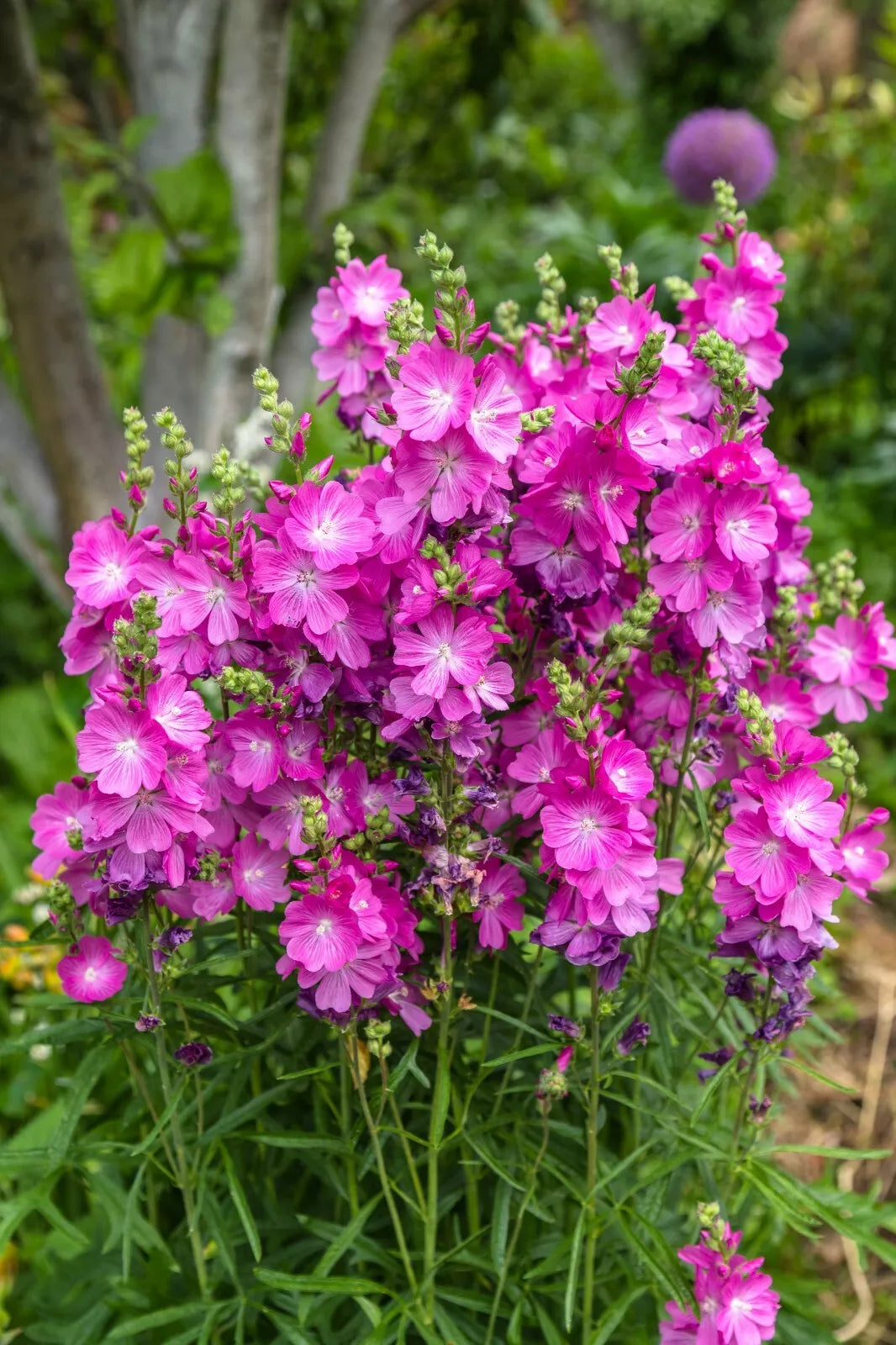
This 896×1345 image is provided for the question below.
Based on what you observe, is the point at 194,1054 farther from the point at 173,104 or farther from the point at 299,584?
the point at 173,104

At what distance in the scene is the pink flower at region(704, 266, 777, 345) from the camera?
131 centimetres

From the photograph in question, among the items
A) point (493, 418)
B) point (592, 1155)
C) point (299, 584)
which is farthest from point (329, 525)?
point (592, 1155)

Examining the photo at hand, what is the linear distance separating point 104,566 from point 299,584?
0.78ft

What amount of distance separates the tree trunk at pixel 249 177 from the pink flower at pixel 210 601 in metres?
1.70

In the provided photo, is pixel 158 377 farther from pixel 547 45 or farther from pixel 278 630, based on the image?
pixel 547 45

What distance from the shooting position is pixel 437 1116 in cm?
121

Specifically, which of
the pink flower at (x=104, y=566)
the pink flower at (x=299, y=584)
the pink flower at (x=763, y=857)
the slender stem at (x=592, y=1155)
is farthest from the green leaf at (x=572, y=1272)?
the pink flower at (x=104, y=566)

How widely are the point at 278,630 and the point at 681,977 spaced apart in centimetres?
63

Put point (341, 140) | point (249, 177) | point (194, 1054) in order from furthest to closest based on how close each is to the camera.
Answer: point (341, 140), point (249, 177), point (194, 1054)

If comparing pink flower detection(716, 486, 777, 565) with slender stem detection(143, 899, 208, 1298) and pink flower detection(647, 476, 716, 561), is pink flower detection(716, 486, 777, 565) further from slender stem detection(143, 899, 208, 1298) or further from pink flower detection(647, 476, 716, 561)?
slender stem detection(143, 899, 208, 1298)

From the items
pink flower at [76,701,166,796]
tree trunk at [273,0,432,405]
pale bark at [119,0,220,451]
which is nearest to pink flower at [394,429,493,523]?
pink flower at [76,701,166,796]

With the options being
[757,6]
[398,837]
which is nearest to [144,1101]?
[398,837]

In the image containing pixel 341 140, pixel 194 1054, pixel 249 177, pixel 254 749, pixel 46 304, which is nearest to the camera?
pixel 254 749

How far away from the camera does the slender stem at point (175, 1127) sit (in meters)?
1.22
